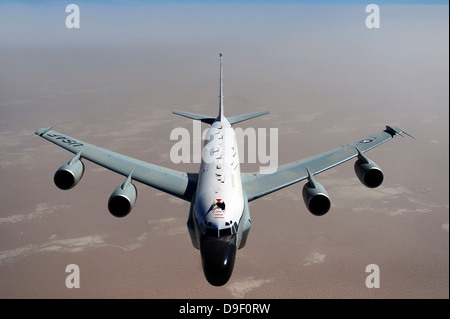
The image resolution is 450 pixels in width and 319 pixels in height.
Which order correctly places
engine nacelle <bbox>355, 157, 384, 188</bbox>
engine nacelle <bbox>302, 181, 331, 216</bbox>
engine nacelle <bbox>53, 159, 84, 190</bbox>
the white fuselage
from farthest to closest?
engine nacelle <bbox>355, 157, 384, 188</bbox> < engine nacelle <bbox>53, 159, 84, 190</bbox> < engine nacelle <bbox>302, 181, 331, 216</bbox> < the white fuselage

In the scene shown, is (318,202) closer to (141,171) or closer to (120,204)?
(120,204)

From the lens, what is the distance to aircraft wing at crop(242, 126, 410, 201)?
28.6 m

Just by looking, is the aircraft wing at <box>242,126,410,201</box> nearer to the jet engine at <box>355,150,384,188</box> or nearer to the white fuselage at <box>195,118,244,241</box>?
the jet engine at <box>355,150,384,188</box>

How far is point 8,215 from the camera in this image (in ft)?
174

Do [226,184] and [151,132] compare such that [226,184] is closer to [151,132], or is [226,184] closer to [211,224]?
[211,224]

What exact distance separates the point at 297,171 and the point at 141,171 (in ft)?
41.3

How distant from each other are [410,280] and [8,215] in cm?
5296

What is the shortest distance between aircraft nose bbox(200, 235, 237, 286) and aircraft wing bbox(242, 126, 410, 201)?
803 centimetres

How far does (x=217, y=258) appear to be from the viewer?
19.6 meters

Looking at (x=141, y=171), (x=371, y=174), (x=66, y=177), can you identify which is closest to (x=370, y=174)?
(x=371, y=174)

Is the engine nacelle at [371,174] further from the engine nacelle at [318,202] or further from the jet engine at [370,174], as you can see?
the engine nacelle at [318,202]

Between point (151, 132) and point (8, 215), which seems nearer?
point (8, 215)

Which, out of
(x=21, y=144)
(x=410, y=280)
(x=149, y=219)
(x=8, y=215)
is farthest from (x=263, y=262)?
(x=21, y=144)

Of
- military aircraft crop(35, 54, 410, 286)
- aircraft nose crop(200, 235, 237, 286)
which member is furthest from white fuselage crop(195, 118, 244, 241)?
aircraft nose crop(200, 235, 237, 286)
